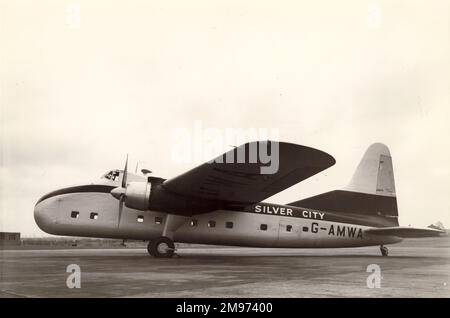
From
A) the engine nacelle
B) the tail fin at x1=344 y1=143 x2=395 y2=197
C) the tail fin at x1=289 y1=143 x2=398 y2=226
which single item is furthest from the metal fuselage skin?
the tail fin at x1=344 y1=143 x2=395 y2=197

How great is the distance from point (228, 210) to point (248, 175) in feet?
9.93

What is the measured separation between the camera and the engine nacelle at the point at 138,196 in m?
13.3

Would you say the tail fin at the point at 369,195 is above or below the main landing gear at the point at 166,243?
above

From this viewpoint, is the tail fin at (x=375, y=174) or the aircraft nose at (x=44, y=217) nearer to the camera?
the aircraft nose at (x=44, y=217)

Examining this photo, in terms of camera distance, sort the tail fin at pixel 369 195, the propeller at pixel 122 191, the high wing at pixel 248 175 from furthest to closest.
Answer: the tail fin at pixel 369 195 → the propeller at pixel 122 191 → the high wing at pixel 248 175

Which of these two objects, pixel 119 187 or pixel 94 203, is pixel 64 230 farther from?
pixel 119 187

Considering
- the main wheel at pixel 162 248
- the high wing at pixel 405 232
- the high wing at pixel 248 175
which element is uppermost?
the high wing at pixel 248 175

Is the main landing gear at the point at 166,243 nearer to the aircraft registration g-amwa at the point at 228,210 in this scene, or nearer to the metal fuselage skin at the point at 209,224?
the aircraft registration g-amwa at the point at 228,210

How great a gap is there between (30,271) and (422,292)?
8.24 metres

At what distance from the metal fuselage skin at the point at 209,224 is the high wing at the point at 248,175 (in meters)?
1.03

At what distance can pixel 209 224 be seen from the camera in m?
15.1

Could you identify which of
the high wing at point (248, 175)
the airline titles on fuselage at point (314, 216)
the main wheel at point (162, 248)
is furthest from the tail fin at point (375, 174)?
the main wheel at point (162, 248)

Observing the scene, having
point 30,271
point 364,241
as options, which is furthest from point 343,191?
point 30,271

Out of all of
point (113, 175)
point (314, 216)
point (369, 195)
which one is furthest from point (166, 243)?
Answer: point (369, 195)
